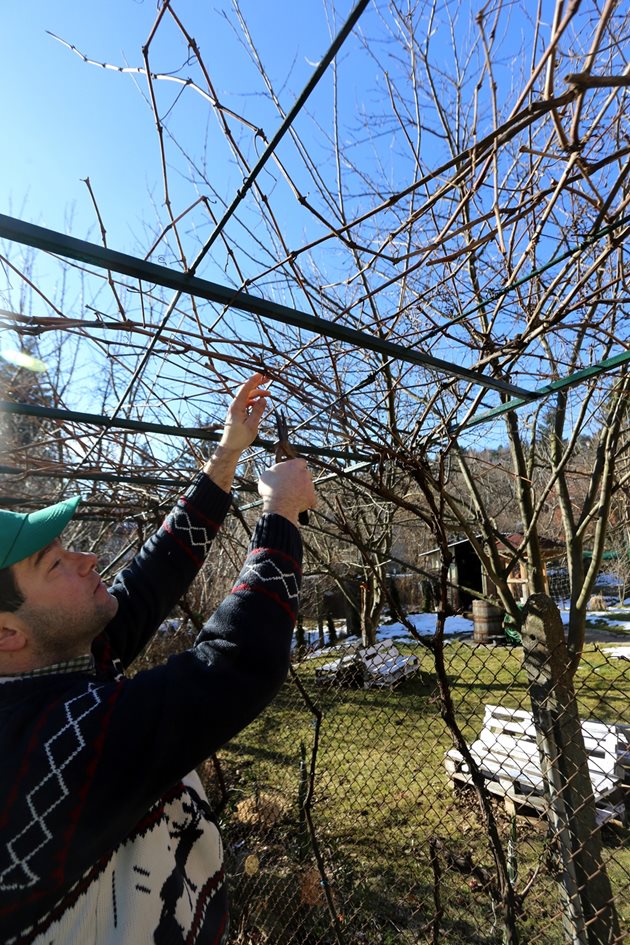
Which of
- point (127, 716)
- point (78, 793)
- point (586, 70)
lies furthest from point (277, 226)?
point (78, 793)

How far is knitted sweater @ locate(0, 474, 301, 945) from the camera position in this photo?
878 mm

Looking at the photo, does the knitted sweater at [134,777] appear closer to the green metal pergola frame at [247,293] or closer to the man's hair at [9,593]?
the man's hair at [9,593]

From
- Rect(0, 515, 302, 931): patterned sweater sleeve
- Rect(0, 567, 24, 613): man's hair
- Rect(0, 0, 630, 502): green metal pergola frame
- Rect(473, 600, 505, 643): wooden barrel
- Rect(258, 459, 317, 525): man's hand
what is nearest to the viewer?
Rect(0, 515, 302, 931): patterned sweater sleeve

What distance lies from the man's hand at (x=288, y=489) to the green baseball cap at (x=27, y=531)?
1.46ft

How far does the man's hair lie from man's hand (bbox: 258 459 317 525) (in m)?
0.54

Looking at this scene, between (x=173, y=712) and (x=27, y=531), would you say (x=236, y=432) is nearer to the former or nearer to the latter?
(x=27, y=531)

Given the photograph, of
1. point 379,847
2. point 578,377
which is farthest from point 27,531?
point 379,847

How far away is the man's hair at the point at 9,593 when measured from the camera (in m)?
1.10

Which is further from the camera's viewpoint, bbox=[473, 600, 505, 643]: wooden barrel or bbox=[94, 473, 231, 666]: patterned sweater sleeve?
bbox=[473, 600, 505, 643]: wooden barrel

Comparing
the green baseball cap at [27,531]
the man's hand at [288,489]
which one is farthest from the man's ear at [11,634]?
the man's hand at [288,489]

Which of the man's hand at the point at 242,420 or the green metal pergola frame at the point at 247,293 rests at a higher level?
the green metal pergola frame at the point at 247,293

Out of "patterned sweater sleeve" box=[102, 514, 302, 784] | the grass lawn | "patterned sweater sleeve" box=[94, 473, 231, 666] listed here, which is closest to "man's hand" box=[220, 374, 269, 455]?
"patterned sweater sleeve" box=[94, 473, 231, 666]

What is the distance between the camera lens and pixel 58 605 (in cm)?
113

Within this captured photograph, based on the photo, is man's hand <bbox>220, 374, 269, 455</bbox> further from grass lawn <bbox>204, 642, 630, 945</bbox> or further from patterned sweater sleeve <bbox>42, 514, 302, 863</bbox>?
grass lawn <bbox>204, 642, 630, 945</bbox>
